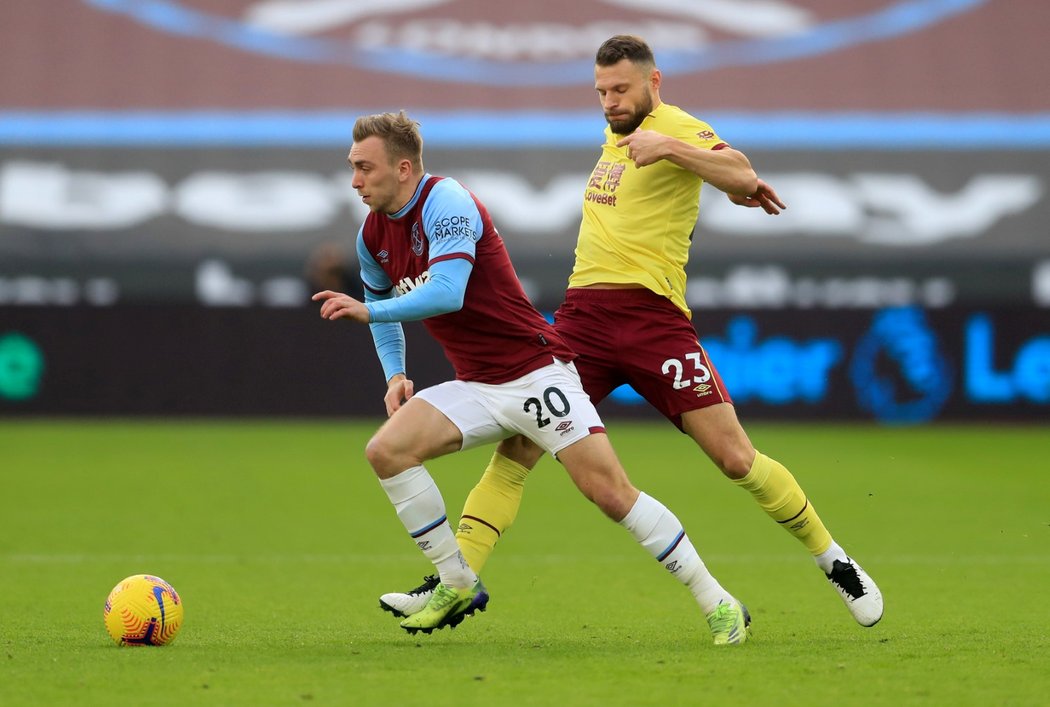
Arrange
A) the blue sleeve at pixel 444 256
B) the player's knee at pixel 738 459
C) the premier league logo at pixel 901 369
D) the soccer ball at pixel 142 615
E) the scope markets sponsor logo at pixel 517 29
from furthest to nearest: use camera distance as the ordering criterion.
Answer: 1. the scope markets sponsor logo at pixel 517 29
2. the premier league logo at pixel 901 369
3. the player's knee at pixel 738 459
4. the soccer ball at pixel 142 615
5. the blue sleeve at pixel 444 256

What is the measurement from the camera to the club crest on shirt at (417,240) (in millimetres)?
6094

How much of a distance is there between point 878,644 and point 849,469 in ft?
24.2

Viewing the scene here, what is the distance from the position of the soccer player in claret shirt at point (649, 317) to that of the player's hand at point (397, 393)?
1.47ft

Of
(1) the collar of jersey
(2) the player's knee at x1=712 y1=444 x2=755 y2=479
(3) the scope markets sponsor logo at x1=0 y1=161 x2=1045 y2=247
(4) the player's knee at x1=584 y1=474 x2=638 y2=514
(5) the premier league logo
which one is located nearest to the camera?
(4) the player's knee at x1=584 y1=474 x2=638 y2=514

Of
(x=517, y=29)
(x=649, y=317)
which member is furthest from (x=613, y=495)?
(x=517, y=29)

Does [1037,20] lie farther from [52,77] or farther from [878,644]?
[878,644]

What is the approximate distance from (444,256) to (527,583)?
8.33 feet

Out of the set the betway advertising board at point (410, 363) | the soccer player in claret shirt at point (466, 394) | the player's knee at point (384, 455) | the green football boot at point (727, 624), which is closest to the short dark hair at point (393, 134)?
the soccer player in claret shirt at point (466, 394)

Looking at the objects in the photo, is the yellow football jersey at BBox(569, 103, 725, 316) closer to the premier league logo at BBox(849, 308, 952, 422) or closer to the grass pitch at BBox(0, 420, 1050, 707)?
the grass pitch at BBox(0, 420, 1050, 707)

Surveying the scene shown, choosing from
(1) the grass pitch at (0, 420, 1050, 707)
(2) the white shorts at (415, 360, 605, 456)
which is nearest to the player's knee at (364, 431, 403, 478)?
(2) the white shorts at (415, 360, 605, 456)

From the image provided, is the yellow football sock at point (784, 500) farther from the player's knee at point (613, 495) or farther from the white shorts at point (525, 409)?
the white shorts at point (525, 409)

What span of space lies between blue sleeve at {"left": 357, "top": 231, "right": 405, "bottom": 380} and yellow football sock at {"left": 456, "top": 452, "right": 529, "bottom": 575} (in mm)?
580

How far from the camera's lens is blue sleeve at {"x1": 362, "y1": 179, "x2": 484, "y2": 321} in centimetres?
575

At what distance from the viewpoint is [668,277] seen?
655cm
